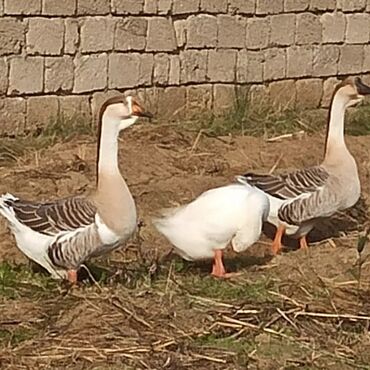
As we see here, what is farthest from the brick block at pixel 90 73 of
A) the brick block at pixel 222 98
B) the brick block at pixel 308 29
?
the brick block at pixel 308 29

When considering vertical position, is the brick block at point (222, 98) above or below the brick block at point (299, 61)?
below

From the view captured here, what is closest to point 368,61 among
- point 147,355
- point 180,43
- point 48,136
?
point 180,43

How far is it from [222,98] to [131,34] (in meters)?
1.31

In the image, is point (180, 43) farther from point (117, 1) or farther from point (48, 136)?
point (48, 136)

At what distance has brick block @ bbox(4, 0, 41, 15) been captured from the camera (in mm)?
10328

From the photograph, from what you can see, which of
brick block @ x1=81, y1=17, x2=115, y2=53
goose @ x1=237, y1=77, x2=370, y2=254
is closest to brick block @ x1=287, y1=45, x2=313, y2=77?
brick block @ x1=81, y1=17, x2=115, y2=53

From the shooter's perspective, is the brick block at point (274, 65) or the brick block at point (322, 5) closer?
the brick block at point (274, 65)

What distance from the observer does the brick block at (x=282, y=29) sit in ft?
40.7

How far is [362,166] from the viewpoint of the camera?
34.3 feet

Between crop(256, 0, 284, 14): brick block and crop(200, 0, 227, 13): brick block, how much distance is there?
44 centimetres

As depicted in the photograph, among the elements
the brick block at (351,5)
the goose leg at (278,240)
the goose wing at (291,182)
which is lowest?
the goose leg at (278,240)

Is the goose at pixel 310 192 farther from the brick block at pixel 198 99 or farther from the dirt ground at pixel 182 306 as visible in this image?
the brick block at pixel 198 99

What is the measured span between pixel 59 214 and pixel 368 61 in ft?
24.0

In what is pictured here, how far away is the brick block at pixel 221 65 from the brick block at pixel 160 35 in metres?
0.52
